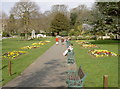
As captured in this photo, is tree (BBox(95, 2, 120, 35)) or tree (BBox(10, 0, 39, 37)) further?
tree (BBox(10, 0, 39, 37))

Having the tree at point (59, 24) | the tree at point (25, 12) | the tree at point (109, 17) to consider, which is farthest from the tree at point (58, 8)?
the tree at point (109, 17)

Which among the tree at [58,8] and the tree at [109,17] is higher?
the tree at [58,8]

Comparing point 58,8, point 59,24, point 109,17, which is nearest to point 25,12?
point 109,17

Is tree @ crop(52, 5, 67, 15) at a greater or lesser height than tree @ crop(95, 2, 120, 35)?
greater

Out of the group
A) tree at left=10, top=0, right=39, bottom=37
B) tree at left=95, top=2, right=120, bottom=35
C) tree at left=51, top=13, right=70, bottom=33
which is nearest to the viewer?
tree at left=95, top=2, right=120, bottom=35

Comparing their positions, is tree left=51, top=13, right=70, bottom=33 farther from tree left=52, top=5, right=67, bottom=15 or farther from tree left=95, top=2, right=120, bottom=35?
tree left=95, top=2, right=120, bottom=35

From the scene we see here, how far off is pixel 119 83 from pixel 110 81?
1.39ft

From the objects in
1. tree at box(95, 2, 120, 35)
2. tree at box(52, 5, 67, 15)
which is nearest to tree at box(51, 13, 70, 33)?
tree at box(52, 5, 67, 15)

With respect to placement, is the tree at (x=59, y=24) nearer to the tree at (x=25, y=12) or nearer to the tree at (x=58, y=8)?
the tree at (x=58, y=8)

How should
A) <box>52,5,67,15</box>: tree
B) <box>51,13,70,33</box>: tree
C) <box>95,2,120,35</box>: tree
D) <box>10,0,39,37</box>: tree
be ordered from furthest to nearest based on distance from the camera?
<box>52,5,67,15</box>: tree < <box>51,13,70,33</box>: tree < <box>10,0,39,37</box>: tree < <box>95,2,120,35</box>: tree

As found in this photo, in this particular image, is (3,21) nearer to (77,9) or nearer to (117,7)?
(77,9)

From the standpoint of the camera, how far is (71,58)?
41.0 ft

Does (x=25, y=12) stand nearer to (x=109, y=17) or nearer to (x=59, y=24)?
(x=109, y=17)

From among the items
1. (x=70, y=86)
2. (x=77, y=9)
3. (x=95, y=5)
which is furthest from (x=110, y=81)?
(x=77, y=9)
